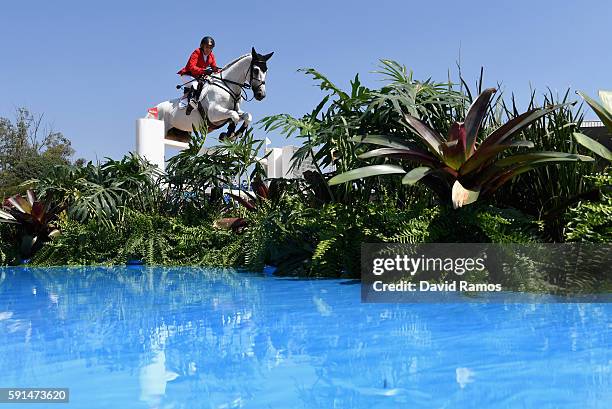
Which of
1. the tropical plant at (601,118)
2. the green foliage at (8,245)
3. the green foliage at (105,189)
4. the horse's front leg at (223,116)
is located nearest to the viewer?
the tropical plant at (601,118)

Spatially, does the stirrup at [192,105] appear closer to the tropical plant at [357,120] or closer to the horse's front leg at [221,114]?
the horse's front leg at [221,114]

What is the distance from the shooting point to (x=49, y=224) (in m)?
7.89

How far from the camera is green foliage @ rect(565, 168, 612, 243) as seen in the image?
12.9 ft

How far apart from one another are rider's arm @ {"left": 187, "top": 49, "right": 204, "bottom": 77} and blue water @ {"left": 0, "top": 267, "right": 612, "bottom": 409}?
757 cm

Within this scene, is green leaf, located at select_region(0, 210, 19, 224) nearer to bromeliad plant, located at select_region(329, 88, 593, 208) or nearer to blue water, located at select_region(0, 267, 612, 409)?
blue water, located at select_region(0, 267, 612, 409)

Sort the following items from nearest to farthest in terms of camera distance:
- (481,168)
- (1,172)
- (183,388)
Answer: (183,388)
(481,168)
(1,172)

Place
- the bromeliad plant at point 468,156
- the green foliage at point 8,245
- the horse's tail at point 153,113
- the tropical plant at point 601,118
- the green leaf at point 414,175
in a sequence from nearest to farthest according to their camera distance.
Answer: the green leaf at point 414,175, the tropical plant at point 601,118, the bromeliad plant at point 468,156, the green foliage at point 8,245, the horse's tail at point 153,113

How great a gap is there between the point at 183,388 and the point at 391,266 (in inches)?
113

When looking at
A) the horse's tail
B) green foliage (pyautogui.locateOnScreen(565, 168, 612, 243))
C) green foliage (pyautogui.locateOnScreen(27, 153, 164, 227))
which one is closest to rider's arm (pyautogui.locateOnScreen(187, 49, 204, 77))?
the horse's tail

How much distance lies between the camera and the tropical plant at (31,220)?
781 centimetres

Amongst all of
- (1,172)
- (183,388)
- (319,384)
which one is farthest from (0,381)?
(1,172)

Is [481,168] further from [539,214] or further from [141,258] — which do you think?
[141,258]

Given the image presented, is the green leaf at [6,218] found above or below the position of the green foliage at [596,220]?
above

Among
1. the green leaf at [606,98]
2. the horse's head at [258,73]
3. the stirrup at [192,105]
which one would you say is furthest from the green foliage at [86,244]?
the green leaf at [606,98]
